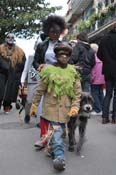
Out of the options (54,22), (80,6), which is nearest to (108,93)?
(54,22)

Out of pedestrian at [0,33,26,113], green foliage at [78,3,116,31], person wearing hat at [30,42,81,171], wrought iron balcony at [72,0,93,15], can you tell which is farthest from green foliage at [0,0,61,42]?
person wearing hat at [30,42,81,171]

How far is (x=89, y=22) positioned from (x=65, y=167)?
1051 inches

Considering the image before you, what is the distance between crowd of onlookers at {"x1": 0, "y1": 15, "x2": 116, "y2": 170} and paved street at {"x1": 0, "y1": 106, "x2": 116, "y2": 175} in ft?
0.90

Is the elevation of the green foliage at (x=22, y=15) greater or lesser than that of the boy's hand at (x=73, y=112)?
greater

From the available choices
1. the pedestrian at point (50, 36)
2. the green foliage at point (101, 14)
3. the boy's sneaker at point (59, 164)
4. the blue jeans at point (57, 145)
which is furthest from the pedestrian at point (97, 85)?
the green foliage at point (101, 14)

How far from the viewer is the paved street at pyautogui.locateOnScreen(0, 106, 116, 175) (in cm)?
741

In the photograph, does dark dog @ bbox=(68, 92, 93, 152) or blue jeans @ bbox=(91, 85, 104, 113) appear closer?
dark dog @ bbox=(68, 92, 93, 152)

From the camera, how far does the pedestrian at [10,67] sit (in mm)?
13422

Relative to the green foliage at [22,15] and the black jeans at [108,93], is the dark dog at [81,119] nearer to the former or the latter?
the black jeans at [108,93]

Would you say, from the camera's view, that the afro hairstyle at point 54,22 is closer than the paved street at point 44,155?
No

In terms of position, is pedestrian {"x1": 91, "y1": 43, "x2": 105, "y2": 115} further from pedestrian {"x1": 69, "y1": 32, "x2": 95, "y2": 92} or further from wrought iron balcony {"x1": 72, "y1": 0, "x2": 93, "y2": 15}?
wrought iron balcony {"x1": 72, "y1": 0, "x2": 93, "y2": 15}

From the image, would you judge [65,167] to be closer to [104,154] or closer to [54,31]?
[104,154]

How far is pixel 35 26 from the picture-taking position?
1516 inches

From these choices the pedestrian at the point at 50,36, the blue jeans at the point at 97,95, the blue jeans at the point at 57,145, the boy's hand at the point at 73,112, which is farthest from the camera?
the blue jeans at the point at 97,95
